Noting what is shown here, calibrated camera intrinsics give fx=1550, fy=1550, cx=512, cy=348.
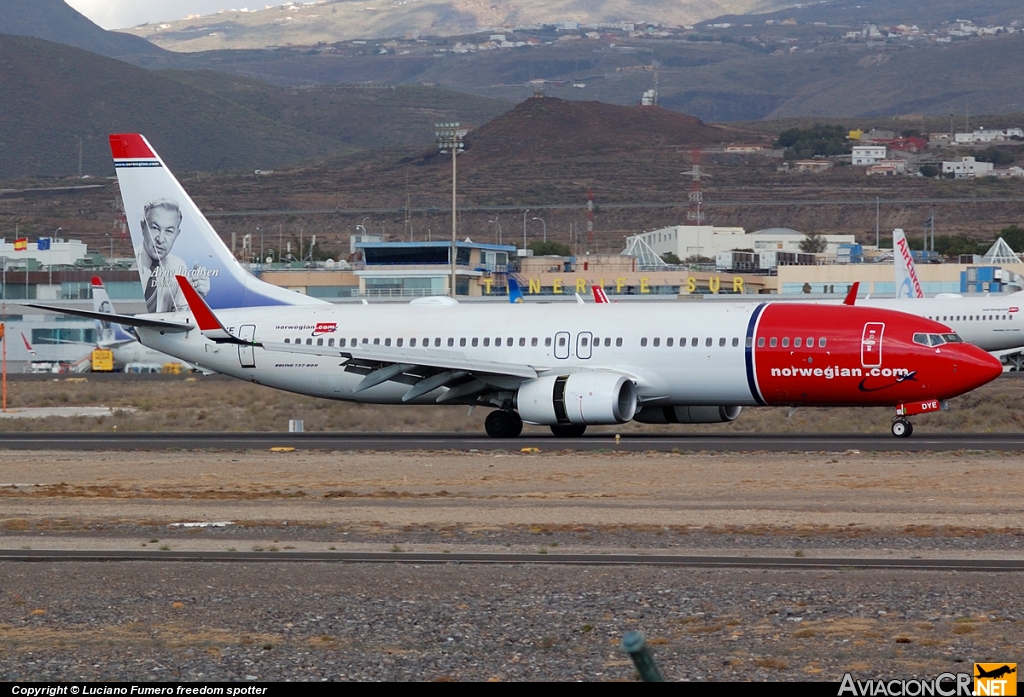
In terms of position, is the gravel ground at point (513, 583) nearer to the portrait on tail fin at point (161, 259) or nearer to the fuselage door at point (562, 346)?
the fuselage door at point (562, 346)

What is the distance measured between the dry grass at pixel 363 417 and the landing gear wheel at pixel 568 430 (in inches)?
135

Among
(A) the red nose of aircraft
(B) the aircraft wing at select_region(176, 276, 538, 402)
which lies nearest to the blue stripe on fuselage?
(A) the red nose of aircraft

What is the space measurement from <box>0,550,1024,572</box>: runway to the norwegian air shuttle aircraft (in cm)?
1744

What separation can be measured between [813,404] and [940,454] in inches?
215

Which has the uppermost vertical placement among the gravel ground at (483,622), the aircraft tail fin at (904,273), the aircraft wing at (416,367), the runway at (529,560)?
the aircraft tail fin at (904,273)

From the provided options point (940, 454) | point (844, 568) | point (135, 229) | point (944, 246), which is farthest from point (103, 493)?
point (944, 246)

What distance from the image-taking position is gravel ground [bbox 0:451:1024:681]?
12.3 metres

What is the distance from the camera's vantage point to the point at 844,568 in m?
16.6

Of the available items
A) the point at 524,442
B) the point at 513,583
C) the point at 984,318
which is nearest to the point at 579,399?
the point at 524,442

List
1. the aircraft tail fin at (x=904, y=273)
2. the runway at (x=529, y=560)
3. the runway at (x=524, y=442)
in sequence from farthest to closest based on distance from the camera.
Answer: the aircraft tail fin at (x=904, y=273) → the runway at (x=524, y=442) → the runway at (x=529, y=560)

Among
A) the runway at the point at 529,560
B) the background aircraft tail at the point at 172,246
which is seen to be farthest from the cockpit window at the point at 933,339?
the runway at the point at 529,560

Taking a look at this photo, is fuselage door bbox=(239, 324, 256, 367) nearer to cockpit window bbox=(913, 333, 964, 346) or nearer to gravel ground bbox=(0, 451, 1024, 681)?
gravel ground bbox=(0, 451, 1024, 681)

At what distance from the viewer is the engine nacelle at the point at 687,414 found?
125ft

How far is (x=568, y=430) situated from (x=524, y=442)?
268 centimetres
